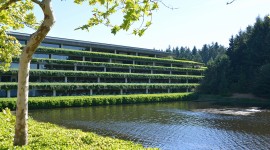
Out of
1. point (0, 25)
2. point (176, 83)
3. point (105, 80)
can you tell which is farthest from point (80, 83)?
point (0, 25)

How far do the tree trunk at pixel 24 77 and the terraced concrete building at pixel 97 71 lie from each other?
140ft

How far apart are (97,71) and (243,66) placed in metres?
44.3

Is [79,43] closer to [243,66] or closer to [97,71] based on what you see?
[97,71]

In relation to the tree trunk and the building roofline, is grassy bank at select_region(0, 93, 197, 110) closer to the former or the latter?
the building roofline

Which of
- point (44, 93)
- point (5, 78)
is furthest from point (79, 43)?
point (5, 78)

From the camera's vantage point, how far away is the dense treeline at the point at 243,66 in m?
78.7

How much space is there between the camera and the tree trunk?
425 inches

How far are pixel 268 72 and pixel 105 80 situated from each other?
39.0 meters

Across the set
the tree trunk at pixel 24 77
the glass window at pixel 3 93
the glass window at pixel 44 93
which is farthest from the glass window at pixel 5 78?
the tree trunk at pixel 24 77

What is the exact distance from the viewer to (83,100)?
175 feet

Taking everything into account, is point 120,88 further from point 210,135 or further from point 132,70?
point 210,135

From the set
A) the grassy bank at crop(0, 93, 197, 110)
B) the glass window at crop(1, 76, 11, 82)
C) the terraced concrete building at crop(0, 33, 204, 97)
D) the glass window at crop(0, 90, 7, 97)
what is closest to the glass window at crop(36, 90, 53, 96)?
the terraced concrete building at crop(0, 33, 204, 97)

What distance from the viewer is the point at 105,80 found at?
234 feet

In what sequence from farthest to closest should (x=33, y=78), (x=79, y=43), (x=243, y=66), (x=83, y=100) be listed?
1. (x=243, y=66)
2. (x=79, y=43)
3. (x=33, y=78)
4. (x=83, y=100)
